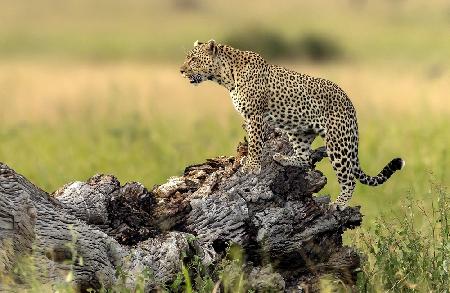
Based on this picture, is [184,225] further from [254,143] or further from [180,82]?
[180,82]

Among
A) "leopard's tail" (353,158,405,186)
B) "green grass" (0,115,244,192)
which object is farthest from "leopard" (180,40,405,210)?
"green grass" (0,115,244,192)

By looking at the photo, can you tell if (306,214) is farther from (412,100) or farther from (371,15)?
(371,15)

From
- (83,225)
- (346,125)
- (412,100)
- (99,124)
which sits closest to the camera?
(83,225)

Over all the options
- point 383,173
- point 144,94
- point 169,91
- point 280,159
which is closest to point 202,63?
point 280,159

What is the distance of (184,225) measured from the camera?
300 inches

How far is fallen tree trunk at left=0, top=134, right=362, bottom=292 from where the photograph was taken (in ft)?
22.5

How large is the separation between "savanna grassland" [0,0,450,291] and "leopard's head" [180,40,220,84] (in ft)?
0.34

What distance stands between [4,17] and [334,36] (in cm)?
1284

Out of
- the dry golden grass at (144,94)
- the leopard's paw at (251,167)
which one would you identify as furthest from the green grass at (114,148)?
the leopard's paw at (251,167)

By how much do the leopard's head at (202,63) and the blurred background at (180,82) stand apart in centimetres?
11

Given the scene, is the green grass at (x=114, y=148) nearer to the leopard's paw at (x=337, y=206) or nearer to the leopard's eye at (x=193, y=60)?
the leopard's eye at (x=193, y=60)

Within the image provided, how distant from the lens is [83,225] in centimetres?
718

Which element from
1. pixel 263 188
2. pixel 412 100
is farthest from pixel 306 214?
pixel 412 100

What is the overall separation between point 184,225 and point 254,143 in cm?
87
